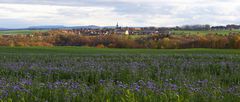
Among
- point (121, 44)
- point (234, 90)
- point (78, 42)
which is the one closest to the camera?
point (234, 90)

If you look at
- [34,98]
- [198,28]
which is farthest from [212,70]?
[198,28]

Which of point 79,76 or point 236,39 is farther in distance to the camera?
point 236,39

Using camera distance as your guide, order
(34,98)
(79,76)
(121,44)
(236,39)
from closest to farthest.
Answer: (34,98)
(79,76)
(236,39)
(121,44)

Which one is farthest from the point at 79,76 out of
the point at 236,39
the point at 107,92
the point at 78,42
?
the point at 78,42

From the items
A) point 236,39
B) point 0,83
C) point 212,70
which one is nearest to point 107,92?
point 0,83

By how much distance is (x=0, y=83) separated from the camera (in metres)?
8.98

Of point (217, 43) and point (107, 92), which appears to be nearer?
point (107, 92)

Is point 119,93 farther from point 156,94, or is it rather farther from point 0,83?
point 0,83

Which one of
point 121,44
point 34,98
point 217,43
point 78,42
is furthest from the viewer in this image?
point 78,42

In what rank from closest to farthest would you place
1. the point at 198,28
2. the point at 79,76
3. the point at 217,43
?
the point at 79,76
the point at 217,43
the point at 198,28

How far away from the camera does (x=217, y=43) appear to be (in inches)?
2781

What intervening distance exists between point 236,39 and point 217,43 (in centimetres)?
486

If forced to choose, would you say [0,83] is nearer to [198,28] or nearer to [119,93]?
[119,93]

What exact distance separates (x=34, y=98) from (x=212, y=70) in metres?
8.80
